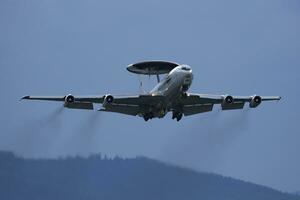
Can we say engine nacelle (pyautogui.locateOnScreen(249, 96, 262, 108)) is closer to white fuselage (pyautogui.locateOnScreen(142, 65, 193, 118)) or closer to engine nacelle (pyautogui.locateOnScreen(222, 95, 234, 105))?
engine nacelle (pyautogui.locateOnScreen(222, 95, 234, 105))

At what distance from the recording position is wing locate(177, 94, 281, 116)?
129m

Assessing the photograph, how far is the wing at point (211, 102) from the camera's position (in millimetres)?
129375

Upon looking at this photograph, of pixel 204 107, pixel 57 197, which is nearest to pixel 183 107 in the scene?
pixel 204 107

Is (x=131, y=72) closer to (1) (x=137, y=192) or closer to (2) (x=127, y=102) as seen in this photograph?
(2) (x=127, y=102)


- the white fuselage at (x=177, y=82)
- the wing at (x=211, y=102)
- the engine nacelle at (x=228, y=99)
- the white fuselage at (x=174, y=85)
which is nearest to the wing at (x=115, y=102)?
the white fuselage at (x=174, y=85)

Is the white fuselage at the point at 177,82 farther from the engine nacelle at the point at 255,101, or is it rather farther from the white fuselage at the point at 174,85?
the engine nacelle at the point at 255,101

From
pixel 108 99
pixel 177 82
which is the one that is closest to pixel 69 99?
pixel 108 99

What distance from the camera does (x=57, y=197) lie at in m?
170

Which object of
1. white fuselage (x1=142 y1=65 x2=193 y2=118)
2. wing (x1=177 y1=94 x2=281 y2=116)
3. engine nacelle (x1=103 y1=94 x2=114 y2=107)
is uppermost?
white fuselage (x1=142 y1=65 x2=193 y2=118)

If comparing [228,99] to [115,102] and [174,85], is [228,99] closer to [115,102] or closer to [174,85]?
[174,85]

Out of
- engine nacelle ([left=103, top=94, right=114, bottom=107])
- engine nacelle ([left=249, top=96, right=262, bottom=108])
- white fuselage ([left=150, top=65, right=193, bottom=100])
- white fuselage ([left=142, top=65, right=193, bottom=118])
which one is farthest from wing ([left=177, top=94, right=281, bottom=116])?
engine nacelle ([left=103, top=94, right=114, bottom=107])

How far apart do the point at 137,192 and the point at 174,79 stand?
2262 inches

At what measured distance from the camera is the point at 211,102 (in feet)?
431

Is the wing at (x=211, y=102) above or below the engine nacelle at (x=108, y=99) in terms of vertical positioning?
below
